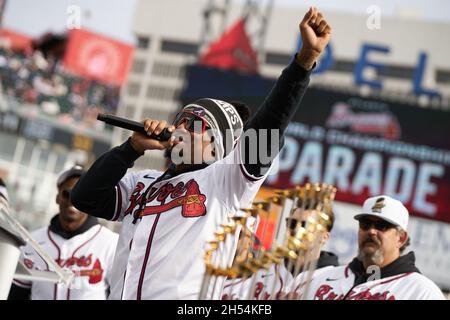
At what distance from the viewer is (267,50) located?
3275 inches

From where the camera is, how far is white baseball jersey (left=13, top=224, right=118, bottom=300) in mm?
6234

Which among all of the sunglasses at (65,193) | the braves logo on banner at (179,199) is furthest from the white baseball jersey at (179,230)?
the sunglasses at (65,193)

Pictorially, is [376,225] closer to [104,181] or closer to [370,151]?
[104,181]

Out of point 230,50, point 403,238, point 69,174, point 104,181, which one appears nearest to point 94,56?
point 230,50

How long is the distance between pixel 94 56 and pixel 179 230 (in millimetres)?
56215

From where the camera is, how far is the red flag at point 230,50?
40625 millimetres

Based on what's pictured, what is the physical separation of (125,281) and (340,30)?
7820 centimetres

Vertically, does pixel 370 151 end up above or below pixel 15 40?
below

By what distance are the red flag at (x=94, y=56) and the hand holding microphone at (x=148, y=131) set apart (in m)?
55.6

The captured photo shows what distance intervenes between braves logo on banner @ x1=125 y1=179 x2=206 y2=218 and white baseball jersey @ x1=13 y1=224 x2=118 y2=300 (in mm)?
2841

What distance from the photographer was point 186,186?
11.0 ft

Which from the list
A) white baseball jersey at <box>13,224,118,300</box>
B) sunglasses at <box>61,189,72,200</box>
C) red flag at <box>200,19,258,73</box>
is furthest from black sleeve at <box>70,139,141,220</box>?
red flag at <box>200,19,258,73</box>

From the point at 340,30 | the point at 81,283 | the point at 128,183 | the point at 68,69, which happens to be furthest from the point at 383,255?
the point at 340,30

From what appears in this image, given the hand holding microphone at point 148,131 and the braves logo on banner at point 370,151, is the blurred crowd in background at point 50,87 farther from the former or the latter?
the hand holding microphone at point 148,131
